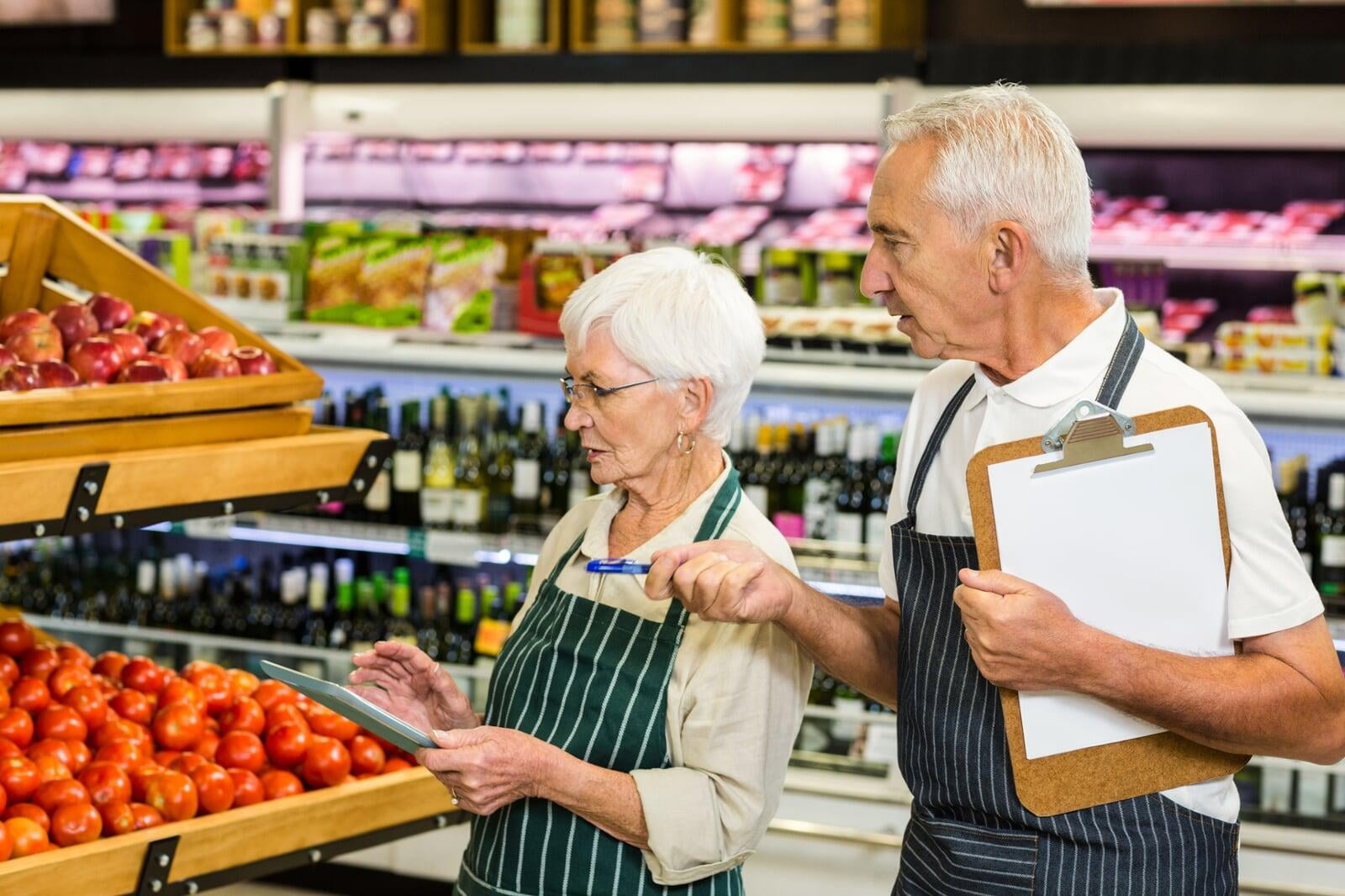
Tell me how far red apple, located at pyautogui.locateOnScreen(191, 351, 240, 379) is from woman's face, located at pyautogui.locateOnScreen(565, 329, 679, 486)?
0.80 metres

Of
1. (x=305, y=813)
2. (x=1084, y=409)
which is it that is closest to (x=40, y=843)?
(x=305, y=813)

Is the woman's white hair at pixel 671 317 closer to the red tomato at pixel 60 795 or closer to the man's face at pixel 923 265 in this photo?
the man's face at pixel 923 265

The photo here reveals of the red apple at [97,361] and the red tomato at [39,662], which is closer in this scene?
the red apple at [97,361]

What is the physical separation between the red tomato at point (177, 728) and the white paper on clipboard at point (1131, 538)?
5.41ft

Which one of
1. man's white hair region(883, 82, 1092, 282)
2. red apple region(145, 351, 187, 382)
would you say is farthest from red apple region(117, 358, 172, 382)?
man's white hair region(883, 82, 1092, 282)

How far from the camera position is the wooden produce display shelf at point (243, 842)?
2.31 m

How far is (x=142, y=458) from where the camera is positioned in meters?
2.37

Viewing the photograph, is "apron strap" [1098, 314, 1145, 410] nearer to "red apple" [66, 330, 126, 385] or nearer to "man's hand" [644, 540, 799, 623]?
"man's hand" [644, 540, 799, 623]

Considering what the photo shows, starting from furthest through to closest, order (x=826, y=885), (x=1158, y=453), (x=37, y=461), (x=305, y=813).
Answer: (x=826, y=885)
(x=305, y=813)
(x=37, y=461)
(x=1158, y=453)

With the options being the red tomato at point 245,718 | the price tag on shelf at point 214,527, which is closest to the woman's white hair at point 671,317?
the red tomato at point 245,718

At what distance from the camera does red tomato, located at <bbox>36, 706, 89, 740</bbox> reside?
265 cm

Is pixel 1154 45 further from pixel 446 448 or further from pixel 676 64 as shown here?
pixel 446 448

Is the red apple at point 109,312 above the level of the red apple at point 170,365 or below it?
above

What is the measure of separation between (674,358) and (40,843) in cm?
123
